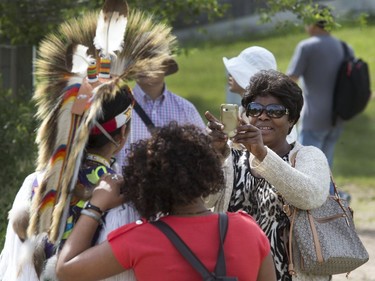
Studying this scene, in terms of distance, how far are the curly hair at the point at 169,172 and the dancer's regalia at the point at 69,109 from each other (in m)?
0.19

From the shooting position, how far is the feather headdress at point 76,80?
151 inches

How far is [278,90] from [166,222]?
4.20ft

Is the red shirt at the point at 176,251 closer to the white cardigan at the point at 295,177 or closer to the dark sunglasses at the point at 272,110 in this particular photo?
the white cardigan at the point at 295,177

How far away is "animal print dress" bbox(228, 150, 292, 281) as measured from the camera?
455 centimetres

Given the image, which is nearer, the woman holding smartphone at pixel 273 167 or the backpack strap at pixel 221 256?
the backpack strap at pixel 221 256

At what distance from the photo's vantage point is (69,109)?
392 centimetres

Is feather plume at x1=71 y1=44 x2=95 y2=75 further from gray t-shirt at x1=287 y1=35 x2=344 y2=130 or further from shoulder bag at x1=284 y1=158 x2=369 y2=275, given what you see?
gray t-shirt at x1=287 y1=35 x2=344 y2=130

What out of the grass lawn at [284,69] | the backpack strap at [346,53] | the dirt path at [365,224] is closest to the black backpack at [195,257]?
the dirt path at [365,224]

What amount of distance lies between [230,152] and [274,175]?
0.29 m

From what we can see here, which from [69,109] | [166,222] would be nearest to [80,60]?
[69,109]

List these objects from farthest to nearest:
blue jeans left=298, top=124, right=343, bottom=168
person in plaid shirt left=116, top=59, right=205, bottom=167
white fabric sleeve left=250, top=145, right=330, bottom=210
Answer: blue jeans left=298, top=124, right=343, bottom=168
person in plaid shirt left=116, top=59, right=205, bottom=167
white fabric sleeve left=250, top=145, right=330, bottom=210

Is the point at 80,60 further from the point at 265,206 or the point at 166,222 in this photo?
the point at 265,206

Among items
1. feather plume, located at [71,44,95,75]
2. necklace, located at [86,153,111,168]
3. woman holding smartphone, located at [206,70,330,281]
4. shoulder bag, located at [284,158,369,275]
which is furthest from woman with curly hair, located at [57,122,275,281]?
shoulder bag, located at [284,158,369,275]

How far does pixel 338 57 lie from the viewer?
34.2ft
